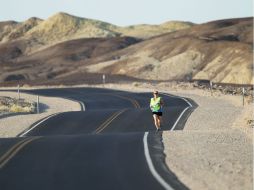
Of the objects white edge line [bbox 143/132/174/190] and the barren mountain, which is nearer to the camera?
white edge line [bbox 143/132/174/190]

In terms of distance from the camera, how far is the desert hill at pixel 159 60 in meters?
87.2

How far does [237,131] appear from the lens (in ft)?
77.6

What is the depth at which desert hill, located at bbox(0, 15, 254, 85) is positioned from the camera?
87.2 meters

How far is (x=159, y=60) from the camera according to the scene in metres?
106

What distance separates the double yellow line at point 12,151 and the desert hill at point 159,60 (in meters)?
56.9

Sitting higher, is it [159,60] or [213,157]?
[213,157]

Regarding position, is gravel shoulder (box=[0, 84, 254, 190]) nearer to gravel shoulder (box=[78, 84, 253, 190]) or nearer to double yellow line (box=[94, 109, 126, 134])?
gravel shoulder (box=[78, 84, 253, 190])

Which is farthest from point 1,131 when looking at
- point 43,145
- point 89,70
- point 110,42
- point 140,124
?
point 110,42

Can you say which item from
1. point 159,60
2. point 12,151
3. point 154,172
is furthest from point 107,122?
point 159,60

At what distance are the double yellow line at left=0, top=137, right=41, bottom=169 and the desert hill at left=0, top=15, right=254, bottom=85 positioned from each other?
56851 millimetres

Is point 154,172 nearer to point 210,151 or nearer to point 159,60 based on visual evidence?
point 210,151

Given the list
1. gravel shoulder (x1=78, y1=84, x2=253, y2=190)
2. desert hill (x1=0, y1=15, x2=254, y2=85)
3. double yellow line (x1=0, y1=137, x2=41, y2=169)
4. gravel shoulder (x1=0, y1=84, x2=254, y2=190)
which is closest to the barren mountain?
desert hill (x1=0, y1=15, x2=254, y2=85)

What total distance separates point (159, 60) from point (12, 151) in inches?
3427

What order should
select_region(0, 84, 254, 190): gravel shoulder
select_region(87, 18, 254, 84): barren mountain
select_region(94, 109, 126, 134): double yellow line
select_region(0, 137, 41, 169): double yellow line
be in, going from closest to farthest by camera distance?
select_region(0, 84, 254, 190): gravel shoulder → select_region(0, 137, 41, 169): double yellow line → select_region(94, 109, 126, 134): double yellow line → select_region(87, 18, 254, 84): barren mountain
